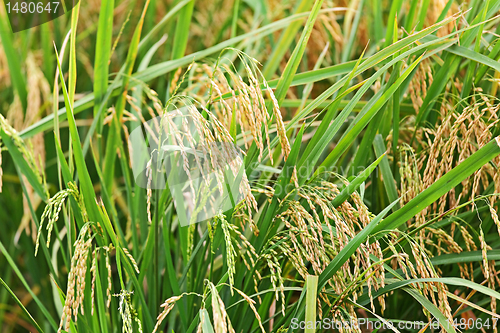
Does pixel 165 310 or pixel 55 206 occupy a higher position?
pixel 55 206

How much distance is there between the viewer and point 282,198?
709mm

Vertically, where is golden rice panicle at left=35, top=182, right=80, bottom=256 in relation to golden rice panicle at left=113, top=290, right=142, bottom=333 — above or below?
above

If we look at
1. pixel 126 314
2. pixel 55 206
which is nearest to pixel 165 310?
pixel 126 314

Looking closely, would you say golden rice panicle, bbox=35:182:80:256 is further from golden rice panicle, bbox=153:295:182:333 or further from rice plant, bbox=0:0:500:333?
golden rice panicle, bbox=153:295:182:333

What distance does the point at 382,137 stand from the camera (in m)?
0.90

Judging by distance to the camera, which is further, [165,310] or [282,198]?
[282,198]

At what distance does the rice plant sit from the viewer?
63 centimetres

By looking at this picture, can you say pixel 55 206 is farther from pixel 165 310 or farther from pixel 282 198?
pixel 282 198

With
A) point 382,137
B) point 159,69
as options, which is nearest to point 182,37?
point 159,69

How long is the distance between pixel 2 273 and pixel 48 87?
62 centimetres

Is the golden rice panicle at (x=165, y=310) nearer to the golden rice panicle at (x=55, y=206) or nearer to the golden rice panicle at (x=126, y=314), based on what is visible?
the golden rice panicle at (x=126, y=314)

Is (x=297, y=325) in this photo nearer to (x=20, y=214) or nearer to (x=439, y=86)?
(x=439, y=86)

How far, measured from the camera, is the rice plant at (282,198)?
2.06ft

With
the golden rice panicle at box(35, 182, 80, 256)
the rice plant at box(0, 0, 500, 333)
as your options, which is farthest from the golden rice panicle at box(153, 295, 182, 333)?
the golden rice panicle at box(35, 182, 80, 256)
